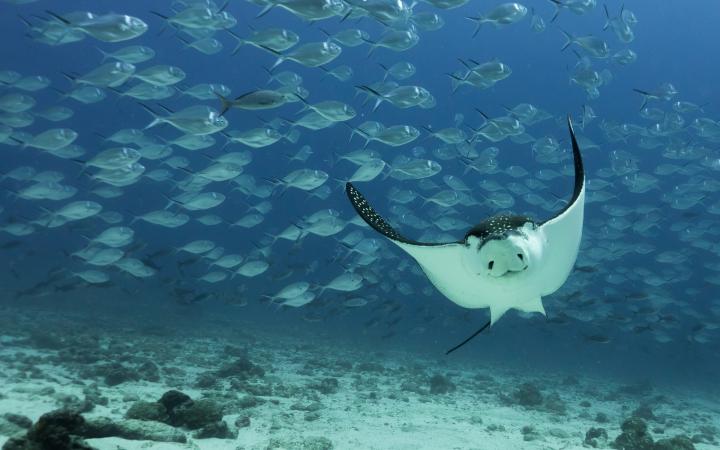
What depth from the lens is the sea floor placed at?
18.2 feet

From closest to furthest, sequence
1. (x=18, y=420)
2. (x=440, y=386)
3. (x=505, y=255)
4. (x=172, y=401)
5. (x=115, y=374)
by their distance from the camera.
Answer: (x=505, y=255) → (x=18, y=420) → (x=172, y=401) → (x=115, y=374) → (x=440, y=386)

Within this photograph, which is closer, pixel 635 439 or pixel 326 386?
pixel 635 439

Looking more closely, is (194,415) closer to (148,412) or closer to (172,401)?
(172,401)

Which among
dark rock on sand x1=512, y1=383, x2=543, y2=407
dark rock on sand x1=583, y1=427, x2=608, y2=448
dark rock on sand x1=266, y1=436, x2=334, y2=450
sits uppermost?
dark rock on sand x1=512, y1=383, x2=543, y2=407

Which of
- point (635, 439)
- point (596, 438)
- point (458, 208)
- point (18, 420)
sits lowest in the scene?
point (18, 420)

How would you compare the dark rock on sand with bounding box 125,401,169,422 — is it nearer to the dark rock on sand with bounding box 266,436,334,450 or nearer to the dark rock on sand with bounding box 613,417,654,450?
the dark rock on sand with bounding box 266,436,334,450

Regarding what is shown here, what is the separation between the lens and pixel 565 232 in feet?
11.2

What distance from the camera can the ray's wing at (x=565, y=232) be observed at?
3270mm

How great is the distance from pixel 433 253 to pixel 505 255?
24.4 inches

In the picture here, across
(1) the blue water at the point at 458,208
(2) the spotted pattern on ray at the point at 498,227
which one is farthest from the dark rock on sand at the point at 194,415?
(1) the blue water at the point at 458,208

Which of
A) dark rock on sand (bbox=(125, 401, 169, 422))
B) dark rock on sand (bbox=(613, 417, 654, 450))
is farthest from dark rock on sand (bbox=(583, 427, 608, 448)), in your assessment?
dark rock on sand (bbox=(125, 401, 169, 422))

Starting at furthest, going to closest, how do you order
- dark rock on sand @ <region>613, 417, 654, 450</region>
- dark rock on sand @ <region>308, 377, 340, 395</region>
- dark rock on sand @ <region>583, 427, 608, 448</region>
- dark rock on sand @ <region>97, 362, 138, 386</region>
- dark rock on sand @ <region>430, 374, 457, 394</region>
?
dark rock on sand @ <region>430, 374, 457, 394</region>, dark rock on sand @ <region>308, 377, 340, 395</region>, dark rock on sand @ <region>97, 362, 138, 386</region>, dark rock on sand @ <region>583, 427, 608, 448</region>, dark rock on sand @ <region>613, 417, 654, 450</region>

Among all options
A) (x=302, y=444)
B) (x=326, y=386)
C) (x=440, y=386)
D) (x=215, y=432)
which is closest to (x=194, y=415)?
(x=215, y=432)

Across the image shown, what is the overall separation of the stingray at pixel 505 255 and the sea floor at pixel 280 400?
290 centimetres
